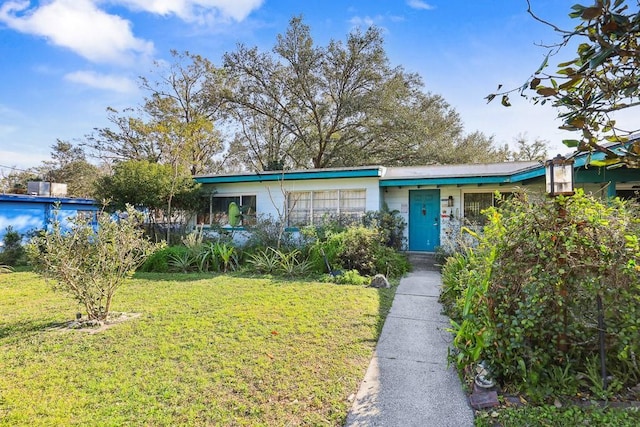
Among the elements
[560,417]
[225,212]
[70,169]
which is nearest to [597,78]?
[560,417]

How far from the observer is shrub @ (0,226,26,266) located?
10695mm

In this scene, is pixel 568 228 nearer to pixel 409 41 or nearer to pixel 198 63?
pixel 409 41

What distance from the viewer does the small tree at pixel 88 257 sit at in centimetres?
456

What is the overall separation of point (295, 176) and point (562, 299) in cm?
979

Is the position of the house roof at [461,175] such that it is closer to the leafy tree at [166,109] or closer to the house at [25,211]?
the house at [25,211]

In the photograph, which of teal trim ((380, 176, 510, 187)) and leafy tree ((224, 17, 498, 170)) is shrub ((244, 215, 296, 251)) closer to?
teal trim ((380, 176, 510, 187))

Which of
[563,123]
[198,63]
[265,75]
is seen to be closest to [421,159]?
[265,75]

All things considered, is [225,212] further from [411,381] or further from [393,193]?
[411,381]

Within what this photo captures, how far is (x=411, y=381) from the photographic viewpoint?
3330 mm

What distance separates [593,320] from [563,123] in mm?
2365

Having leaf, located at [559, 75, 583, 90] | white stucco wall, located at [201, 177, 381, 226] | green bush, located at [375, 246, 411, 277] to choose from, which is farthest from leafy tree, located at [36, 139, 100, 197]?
leaf, located at [559, 75, 583, 90]

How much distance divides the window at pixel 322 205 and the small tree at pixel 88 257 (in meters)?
6.68

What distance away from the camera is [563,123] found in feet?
4.82

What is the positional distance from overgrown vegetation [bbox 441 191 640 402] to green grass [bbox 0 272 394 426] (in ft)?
4.87
